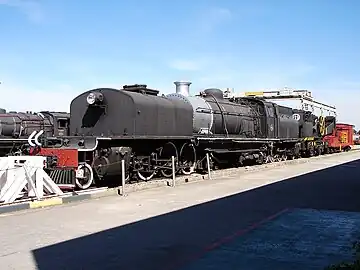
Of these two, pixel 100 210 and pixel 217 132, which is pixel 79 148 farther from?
pixel 217 132

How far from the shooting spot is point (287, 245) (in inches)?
301

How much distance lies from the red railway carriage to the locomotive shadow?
32071 millimetres

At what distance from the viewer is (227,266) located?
6.38 meters

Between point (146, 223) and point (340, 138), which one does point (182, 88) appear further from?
point (340, 138)

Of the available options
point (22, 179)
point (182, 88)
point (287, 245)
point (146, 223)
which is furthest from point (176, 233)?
point (182, 88)

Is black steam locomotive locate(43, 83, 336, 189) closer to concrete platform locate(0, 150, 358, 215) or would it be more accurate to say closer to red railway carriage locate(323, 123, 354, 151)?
concrete platform locate(0, 150, 358, 215)

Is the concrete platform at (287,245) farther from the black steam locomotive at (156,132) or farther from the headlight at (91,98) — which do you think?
the headlight at (91,98)

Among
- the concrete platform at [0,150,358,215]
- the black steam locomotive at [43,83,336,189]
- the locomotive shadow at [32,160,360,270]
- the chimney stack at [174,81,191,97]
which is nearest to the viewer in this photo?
the locomotive shadow at [32,160,360,270]

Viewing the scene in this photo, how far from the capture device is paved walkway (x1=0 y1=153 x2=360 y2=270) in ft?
22.6

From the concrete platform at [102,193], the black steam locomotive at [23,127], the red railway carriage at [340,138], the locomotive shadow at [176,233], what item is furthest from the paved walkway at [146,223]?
the red railway carriage at [340,138]

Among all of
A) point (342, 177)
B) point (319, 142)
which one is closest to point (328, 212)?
point (342, 177)

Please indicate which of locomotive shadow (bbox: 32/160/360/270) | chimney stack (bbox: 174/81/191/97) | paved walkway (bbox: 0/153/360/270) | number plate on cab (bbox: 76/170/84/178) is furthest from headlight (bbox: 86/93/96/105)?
chimney stack (bbox: 174/81/191/97)

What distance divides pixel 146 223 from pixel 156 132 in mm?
7245

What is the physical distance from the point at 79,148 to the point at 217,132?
895 centimetres
